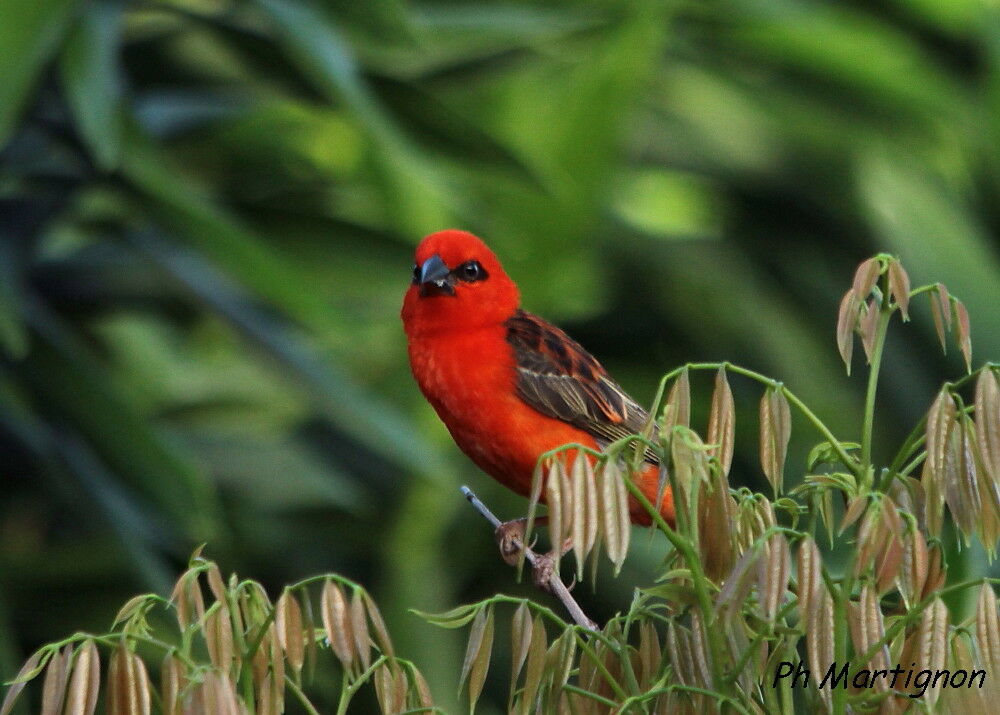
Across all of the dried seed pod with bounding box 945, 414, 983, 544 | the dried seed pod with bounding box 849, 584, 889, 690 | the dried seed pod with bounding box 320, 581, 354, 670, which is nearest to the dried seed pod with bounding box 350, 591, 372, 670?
the dried seed pod with bounding box 320, 581, 354, 670

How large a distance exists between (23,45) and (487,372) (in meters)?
1.38

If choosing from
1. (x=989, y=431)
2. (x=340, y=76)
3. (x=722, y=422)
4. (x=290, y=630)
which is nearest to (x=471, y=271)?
(x=340, y=76)

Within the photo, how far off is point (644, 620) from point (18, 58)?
2444 mm

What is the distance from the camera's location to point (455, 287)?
116 inches

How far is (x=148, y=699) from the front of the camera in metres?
1.35

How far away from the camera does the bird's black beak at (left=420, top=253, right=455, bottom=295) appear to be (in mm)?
2830

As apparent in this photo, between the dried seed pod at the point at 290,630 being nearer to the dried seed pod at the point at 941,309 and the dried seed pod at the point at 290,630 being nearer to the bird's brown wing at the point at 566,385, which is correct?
the dried seed pod at the point at 941,309

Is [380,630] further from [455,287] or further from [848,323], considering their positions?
[455,287]

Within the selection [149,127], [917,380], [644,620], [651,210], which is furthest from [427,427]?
[644,620]

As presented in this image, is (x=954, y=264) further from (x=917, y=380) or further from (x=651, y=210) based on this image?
(x=651, y=210)

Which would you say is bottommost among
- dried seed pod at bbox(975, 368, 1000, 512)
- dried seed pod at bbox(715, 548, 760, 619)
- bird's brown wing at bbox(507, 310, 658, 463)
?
dried seed pod at bbox(715, 548, 760, 619)

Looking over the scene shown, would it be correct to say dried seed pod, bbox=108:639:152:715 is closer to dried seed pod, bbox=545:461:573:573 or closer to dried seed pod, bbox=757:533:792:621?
dried seed pod, bbox=545:461:573:573

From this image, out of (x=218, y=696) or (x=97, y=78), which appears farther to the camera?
(x=97, y=78)

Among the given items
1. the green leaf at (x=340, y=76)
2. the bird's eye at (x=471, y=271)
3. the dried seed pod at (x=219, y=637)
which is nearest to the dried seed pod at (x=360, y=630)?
the dried seed pod at (x=219, y=637)
